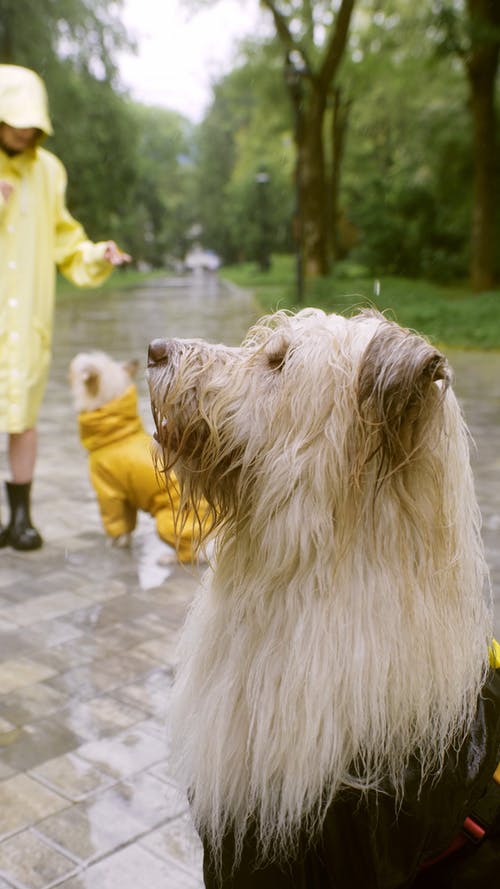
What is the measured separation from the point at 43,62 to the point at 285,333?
96.4 feet

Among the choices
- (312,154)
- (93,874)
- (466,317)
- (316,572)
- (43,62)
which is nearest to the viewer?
(316,572)

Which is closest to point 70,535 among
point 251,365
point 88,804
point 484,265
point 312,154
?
point 88,804

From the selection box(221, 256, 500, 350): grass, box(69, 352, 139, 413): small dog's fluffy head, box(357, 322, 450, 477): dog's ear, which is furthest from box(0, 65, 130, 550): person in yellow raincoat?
box(221, 256, 500, 350): grass

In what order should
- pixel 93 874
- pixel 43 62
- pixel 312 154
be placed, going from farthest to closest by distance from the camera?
pixel 43 62, pixel 312 154, pixel 93 874

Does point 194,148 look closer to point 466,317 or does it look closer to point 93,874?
point 466,317

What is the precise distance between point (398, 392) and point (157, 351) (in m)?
0.47

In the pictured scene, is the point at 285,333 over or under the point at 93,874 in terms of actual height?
over

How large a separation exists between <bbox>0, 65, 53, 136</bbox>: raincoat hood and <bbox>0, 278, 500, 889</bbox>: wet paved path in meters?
2.34

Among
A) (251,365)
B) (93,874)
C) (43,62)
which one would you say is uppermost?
(43,62)

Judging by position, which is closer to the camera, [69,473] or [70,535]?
[70,535]

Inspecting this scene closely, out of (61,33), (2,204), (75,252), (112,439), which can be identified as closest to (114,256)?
(75,252)

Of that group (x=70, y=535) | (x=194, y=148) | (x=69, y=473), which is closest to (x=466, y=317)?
(x=69, y=473)

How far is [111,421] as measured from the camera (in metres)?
5.52

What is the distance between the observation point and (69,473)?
7.60m
